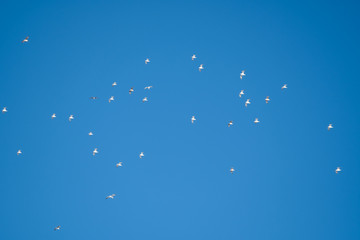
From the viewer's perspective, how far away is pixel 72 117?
30469 mm

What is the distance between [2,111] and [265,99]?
1873 centimetres

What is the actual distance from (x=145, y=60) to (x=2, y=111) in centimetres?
1086

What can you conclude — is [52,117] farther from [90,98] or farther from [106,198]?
[106,198]

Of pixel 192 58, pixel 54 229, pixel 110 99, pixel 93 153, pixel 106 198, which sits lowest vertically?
pixel 54 229

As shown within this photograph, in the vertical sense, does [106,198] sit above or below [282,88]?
below

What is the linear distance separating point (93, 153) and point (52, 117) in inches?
154

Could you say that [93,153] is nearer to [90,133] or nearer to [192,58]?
[90,133]

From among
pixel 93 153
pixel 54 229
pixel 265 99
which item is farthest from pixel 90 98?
pixel 265 99

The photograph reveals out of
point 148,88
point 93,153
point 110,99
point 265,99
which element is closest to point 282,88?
point 265,99

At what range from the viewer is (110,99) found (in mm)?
30062

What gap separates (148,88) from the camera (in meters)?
30.9

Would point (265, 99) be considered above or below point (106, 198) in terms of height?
above

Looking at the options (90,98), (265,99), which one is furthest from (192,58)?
(90,98)

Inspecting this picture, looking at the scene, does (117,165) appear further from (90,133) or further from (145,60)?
(145,60)
